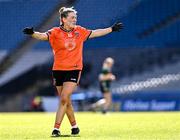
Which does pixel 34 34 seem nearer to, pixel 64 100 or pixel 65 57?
pixel 65 57

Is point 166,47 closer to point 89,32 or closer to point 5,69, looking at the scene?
point 5,69

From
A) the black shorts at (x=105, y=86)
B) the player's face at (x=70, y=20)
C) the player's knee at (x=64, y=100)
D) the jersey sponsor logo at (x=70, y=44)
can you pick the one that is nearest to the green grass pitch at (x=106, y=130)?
the player's knee at (x=64, y=100)

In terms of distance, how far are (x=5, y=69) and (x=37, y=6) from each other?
12.8ft

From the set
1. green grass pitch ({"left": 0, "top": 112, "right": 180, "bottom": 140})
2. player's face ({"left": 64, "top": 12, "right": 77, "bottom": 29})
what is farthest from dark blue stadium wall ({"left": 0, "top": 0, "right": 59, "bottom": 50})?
player's face ({"left": 64, "top": 12, "right": 77, "bottom": 29})

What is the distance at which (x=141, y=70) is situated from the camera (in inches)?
1372

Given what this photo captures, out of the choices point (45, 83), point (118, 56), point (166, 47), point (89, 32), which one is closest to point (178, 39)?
point (166, 47)

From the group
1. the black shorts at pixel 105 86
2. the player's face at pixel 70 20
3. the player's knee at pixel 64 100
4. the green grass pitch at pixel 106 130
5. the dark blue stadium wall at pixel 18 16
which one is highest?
the dark blue stadium wall at pixel 18 16

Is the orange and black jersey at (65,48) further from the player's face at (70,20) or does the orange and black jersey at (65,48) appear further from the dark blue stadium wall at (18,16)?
the dark blue stadium wall at (18,16)

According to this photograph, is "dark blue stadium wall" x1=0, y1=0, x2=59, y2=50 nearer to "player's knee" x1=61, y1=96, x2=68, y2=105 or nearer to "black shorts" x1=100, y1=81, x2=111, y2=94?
"black shorts" x1=100, y1=81, x2=111, y2=94

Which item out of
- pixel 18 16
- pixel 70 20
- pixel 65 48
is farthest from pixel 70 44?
pixel 18 16

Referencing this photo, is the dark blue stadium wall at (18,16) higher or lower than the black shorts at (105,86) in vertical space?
higher

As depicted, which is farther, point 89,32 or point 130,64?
point 130,64

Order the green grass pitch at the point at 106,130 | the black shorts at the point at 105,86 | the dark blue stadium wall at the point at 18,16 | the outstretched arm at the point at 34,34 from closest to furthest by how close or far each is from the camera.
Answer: the green grass pitch at the point at 106,130
the outstretched arm at the point at 34,34
the black shorts at the point at 105,86
the dark blue stadium wall at the point at 18,16

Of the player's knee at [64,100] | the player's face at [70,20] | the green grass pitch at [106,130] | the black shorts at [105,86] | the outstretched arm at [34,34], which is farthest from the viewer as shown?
the black shorts at [105,86]
